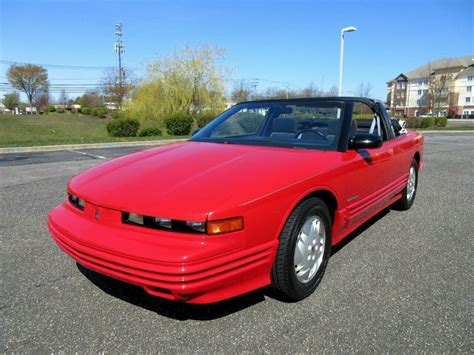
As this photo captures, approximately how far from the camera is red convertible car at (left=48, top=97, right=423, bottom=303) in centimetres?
205

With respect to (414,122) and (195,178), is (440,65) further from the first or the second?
(195,178)

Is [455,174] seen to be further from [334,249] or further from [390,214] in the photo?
[334,249]

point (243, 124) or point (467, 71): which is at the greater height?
point (467, 71)

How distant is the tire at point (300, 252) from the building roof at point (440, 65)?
94.4 meters

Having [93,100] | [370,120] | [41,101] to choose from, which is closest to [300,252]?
[370,120]

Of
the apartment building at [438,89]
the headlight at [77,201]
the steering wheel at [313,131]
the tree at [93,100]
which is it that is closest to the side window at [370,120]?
the steering wheel at [313,131]

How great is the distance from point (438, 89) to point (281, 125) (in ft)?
275

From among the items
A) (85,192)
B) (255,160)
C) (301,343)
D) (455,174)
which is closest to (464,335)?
(301,343)

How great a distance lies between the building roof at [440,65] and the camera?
290 feet

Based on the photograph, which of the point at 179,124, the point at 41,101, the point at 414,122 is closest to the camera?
the point at 179,124

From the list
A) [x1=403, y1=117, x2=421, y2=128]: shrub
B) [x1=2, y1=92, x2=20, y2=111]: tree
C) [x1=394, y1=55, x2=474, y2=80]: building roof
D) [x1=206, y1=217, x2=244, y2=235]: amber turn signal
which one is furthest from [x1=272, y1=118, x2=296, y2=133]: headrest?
[x1=394, y1=55, x2=474, y2=80]: building roof

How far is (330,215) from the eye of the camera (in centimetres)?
295

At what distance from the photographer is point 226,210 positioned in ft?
6.78

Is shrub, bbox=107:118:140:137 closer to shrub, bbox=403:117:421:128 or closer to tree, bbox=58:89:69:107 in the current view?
shrub, bbox=403:117:421:128
